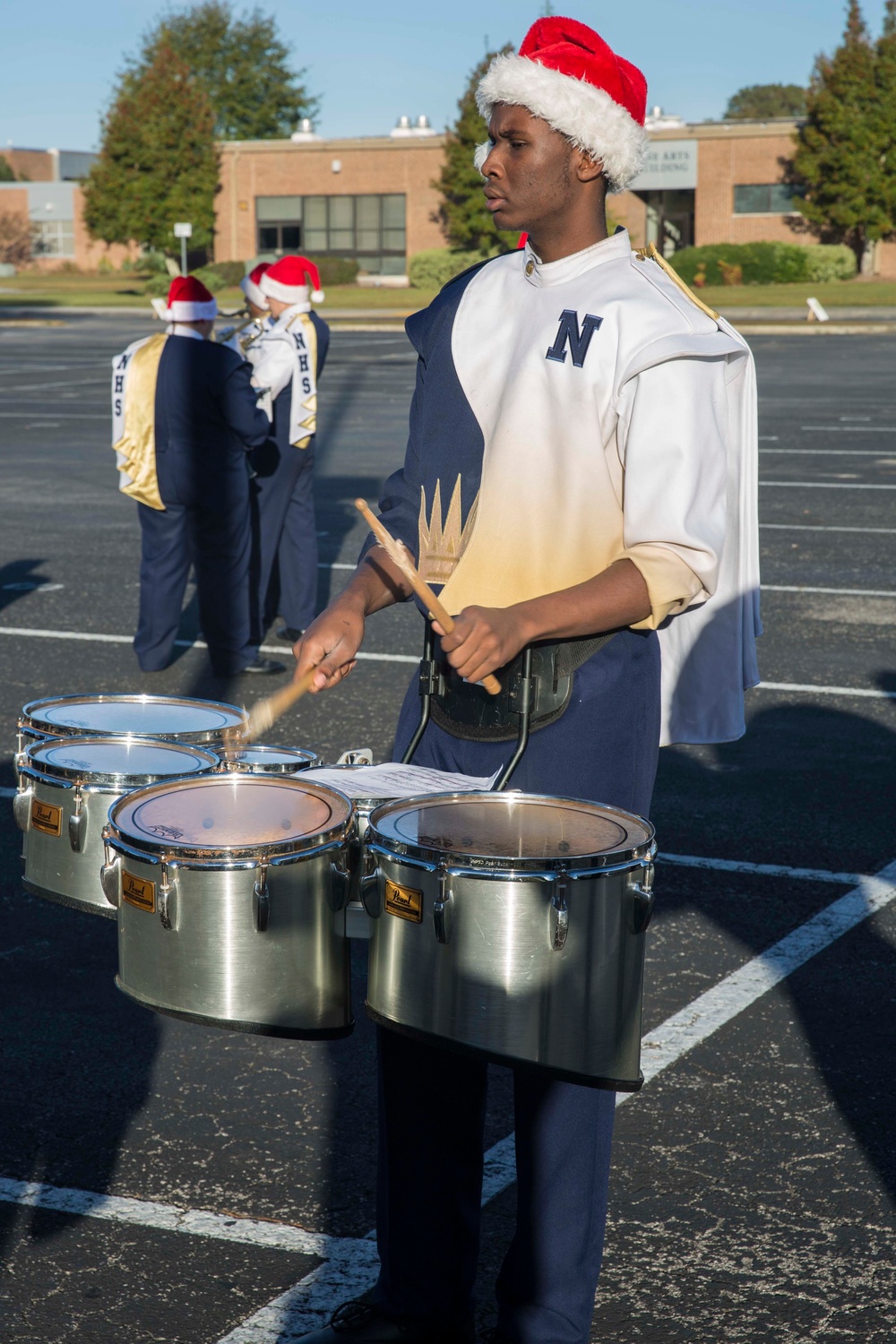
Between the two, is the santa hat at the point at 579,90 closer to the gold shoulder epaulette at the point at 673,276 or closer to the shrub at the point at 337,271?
the gold shoulder epaulette at the point at 673,276

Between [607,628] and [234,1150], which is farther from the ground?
[607,628]

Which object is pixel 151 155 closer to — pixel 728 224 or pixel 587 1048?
pixel 728 224

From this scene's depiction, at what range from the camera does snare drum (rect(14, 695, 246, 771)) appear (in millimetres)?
2947

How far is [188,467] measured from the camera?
862 centimetres

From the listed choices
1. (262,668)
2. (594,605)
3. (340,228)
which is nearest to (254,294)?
(262,668)

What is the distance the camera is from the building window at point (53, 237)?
298ft

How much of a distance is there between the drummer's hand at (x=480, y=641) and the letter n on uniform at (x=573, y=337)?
1.44 feet

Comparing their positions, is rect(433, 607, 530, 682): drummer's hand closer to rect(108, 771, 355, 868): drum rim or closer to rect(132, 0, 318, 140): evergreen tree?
rect(108, 771, 355, 868): drum rim


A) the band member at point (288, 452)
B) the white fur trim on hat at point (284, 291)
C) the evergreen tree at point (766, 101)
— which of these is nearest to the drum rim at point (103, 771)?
the band member at point (288, 452)

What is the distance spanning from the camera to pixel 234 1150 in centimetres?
370

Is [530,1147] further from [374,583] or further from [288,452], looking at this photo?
[288,452]

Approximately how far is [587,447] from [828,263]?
182 feet

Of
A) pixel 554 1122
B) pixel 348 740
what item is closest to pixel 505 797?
pixel 554 1122

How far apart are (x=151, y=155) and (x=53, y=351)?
31.0m
